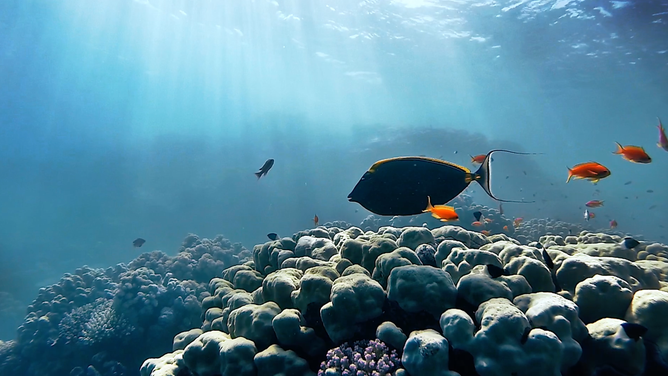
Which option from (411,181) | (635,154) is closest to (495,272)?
(411,181)

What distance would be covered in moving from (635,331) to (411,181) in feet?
6.69

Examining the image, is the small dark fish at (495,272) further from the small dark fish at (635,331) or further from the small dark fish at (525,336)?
the small dark fish at (635,331)

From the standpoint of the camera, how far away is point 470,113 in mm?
63688

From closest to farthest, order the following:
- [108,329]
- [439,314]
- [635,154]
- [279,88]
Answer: [439,314] < [635,154] < [108,329] < [279,88]

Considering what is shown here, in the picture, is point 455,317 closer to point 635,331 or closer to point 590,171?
point 635,331

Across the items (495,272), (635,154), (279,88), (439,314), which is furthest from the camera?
(279,88)

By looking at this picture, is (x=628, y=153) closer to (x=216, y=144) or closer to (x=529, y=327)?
(x=529, y=327)

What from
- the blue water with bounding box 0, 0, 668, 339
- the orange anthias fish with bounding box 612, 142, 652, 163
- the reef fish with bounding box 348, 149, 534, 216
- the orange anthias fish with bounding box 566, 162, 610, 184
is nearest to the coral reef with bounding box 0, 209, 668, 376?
the reef fish with bounding box 348, 149, 534, 216

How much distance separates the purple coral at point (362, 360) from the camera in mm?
2518

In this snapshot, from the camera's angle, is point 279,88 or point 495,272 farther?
point 279,88

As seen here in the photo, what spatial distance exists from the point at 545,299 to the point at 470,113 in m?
68.1

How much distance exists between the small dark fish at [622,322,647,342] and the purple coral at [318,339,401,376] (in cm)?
175

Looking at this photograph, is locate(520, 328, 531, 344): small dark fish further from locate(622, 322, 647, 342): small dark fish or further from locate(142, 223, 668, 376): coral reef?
locate(622, 322, 647, 342): small dark fish

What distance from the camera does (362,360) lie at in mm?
2545
